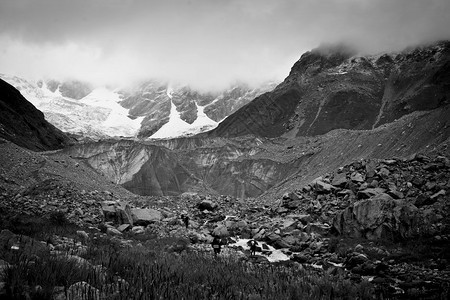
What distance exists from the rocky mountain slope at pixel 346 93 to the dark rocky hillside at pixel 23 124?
6566 cm

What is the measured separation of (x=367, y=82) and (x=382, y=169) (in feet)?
388

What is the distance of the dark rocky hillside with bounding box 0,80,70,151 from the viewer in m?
73.8

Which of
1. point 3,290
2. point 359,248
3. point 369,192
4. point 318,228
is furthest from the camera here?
point 369,192

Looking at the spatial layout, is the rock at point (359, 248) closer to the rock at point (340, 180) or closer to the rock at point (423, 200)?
the rock at point (423, 200)

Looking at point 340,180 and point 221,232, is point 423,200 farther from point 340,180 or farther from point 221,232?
point 221,232

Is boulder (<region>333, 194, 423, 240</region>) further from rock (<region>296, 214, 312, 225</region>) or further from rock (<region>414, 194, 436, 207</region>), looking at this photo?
rock (<region>296, 214, 312, 225</region>)

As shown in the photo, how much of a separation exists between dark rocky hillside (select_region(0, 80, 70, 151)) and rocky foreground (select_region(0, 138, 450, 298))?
4918cm

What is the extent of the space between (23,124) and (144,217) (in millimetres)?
72585

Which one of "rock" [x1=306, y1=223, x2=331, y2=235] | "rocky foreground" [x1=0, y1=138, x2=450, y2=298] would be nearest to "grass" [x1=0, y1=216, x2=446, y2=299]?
"rocky foreground" [x1=0, y1=138, x2=450, y2=298]

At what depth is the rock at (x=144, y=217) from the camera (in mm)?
23214

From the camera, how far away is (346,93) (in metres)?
126

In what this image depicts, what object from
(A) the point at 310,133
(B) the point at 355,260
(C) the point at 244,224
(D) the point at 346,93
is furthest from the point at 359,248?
(D) the point at 346,93

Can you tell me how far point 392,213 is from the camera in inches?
662

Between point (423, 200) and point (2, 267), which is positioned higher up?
point (423, 200)
